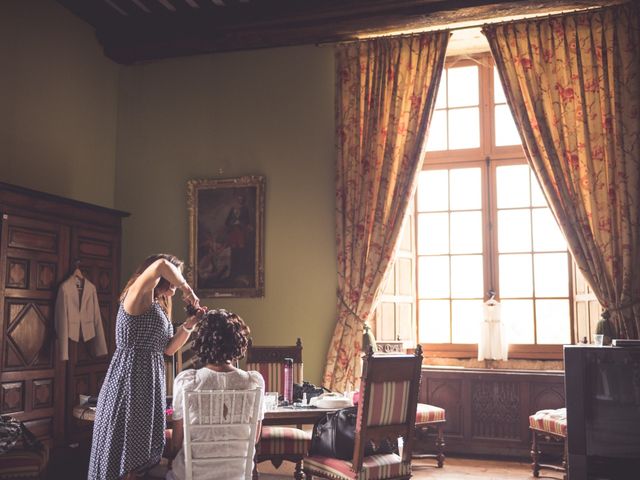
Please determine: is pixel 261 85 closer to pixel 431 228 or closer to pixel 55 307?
pixel 431 228

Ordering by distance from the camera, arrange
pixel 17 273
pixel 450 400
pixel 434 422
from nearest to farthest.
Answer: pixel 17 273
pixel 434 422
pixel 450 400

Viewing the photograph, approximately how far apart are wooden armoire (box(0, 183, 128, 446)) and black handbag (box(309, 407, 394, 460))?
8.64 ft

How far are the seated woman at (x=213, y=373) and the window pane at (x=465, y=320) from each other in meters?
3.52

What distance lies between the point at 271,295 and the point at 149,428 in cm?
324

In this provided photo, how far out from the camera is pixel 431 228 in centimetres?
644

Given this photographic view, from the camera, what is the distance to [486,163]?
6305 mm

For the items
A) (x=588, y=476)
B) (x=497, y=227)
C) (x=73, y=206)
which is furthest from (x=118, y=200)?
(x=588, y=476)

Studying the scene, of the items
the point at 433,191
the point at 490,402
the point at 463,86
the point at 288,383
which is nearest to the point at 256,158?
the point at 433,191

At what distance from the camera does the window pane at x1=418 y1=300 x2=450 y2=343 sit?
632 centimetres

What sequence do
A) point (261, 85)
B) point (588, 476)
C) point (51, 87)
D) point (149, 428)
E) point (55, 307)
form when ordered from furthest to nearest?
point (261, 85) → point (51, 87) → point (55, 307) → point (588, 476) → point (149, 428)

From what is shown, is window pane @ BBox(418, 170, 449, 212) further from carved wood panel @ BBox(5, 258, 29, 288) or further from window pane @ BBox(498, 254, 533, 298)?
carved wood panel @ BBox(5, 258, 29, 288)

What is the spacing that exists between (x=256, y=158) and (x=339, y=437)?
3.58 m

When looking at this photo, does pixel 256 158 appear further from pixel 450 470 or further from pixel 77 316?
pixel 450 470

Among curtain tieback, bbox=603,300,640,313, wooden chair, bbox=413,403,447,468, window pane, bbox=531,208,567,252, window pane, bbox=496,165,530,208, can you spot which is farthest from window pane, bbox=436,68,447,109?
wooden chair, bbox=413,403,447,468
